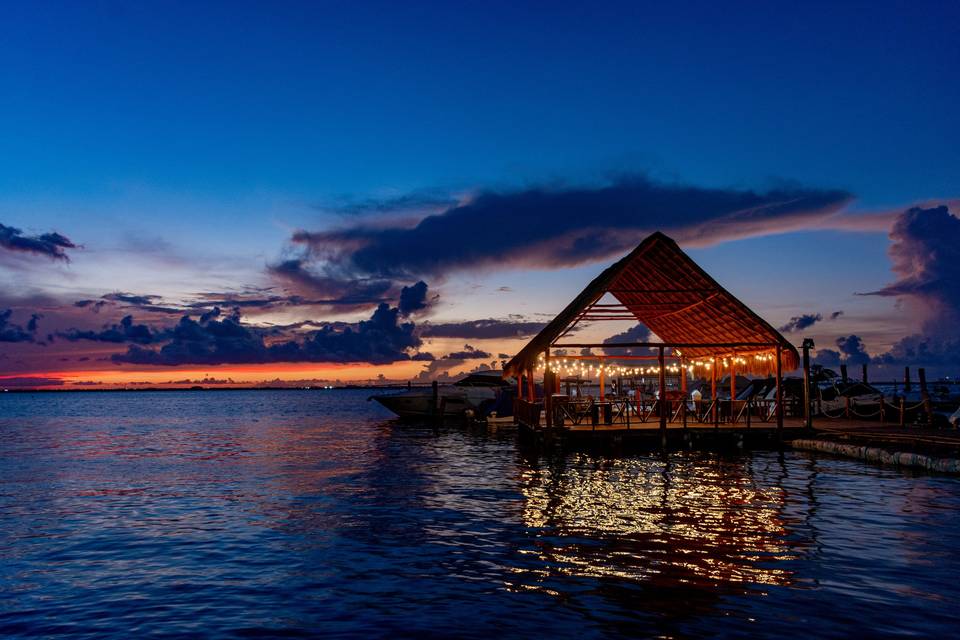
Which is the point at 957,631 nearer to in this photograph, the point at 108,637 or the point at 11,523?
the point at 108,637

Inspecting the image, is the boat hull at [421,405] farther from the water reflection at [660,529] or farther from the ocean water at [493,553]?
the water reflection at [660,529]

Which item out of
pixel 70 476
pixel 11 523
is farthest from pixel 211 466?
pixel 11 523

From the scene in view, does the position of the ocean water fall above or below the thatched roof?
below

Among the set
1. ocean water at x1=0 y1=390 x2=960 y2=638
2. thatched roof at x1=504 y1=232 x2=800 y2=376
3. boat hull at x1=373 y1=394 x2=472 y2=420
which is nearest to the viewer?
ocean water at x1=0 y1=390 x2=960 y2=638

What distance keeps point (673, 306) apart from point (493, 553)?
21.5m

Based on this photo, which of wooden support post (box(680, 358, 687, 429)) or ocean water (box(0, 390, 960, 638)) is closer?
ocean water (box(0, 390, 960, 638))

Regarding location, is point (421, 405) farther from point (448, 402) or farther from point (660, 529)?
point (660, 529)

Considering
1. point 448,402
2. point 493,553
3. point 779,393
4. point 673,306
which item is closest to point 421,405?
point 448,402

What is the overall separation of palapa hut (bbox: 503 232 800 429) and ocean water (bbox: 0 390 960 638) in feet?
16.2

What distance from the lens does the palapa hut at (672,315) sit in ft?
89.4

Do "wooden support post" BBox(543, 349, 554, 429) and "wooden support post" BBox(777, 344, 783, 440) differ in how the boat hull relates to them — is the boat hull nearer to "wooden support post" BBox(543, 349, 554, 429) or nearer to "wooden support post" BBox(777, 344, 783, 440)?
"wooden support post" BBox(543, 349, 554, 429)

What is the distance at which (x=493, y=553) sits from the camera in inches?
515

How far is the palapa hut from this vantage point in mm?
27234

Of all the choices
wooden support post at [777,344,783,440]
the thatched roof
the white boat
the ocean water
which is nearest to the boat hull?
the white boat
